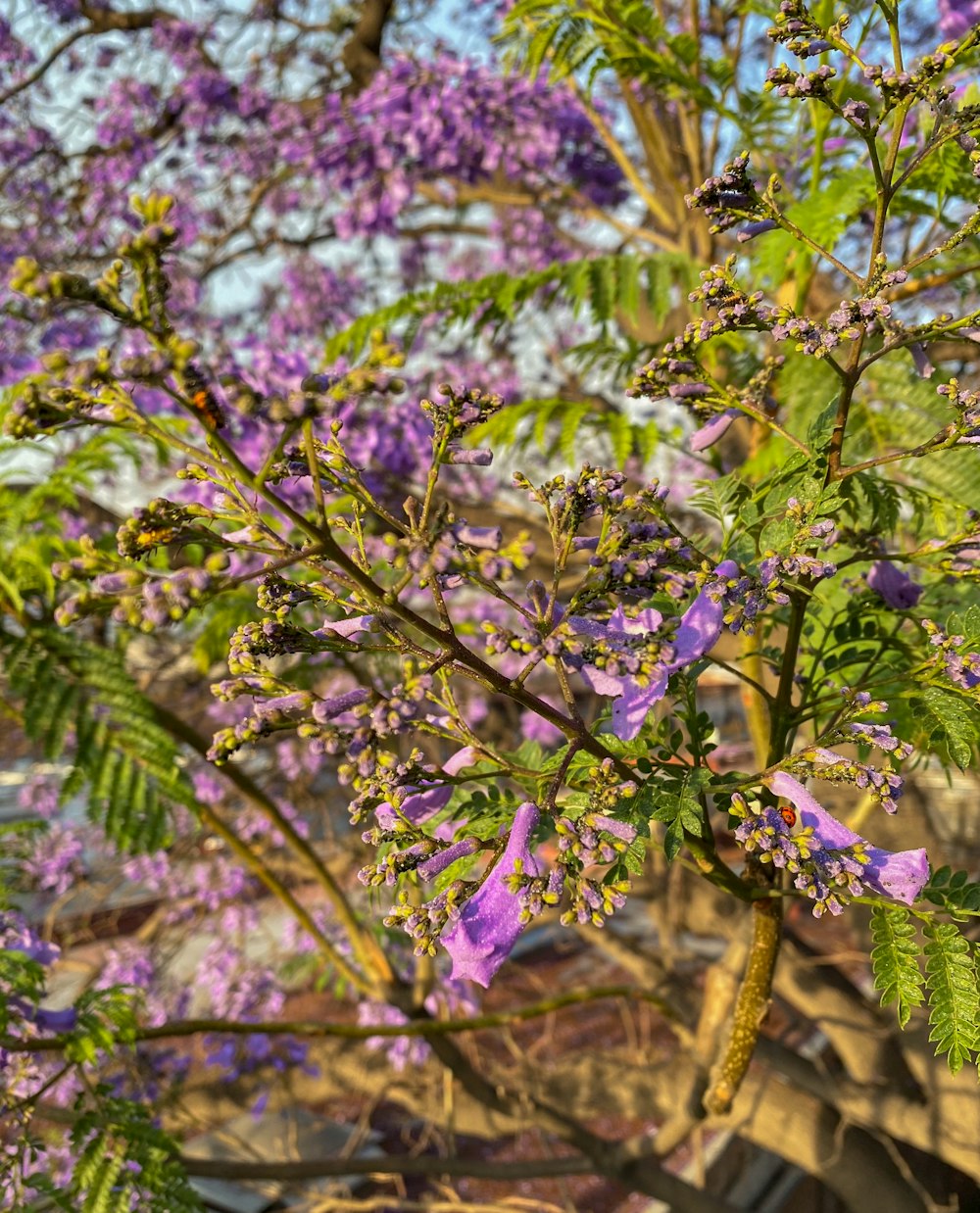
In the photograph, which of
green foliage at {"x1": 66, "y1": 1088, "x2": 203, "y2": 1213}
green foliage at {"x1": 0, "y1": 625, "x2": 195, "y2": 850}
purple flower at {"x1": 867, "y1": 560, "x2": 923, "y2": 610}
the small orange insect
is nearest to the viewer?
the small orange insect

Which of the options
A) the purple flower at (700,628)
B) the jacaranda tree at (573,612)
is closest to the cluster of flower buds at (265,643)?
the jacaranda tree at (573,612)

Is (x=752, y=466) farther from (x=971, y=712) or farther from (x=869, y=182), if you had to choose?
(x=971, y=712)

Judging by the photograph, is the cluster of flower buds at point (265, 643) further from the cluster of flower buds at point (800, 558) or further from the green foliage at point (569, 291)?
the green foliage at point (569, 291)

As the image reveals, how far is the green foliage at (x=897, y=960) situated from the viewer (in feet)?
2.59

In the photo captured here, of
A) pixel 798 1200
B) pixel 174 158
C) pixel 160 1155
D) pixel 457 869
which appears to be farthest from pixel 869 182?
pixel 174 158

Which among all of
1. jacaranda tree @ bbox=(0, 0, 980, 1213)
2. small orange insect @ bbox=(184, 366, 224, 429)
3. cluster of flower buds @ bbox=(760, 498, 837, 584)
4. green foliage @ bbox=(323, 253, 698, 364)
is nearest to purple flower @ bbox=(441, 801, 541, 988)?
jacaranda tree @ bbox=(0, 0, 980, 1213)

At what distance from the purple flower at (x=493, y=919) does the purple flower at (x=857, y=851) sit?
0.26 metres

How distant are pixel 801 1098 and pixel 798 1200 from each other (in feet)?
11.8

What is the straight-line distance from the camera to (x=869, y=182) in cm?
147

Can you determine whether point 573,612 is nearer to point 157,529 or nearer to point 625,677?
point 625,677

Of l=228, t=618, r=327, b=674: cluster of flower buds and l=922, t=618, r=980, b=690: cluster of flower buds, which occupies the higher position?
l=922, t=618, r=980, b=690: cluster of flower buds

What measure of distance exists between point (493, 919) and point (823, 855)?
33 cm

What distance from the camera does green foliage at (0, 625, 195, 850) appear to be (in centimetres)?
193

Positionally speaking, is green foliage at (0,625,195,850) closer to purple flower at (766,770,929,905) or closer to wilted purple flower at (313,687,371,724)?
wilted purple flower at (313,687,371,724)
